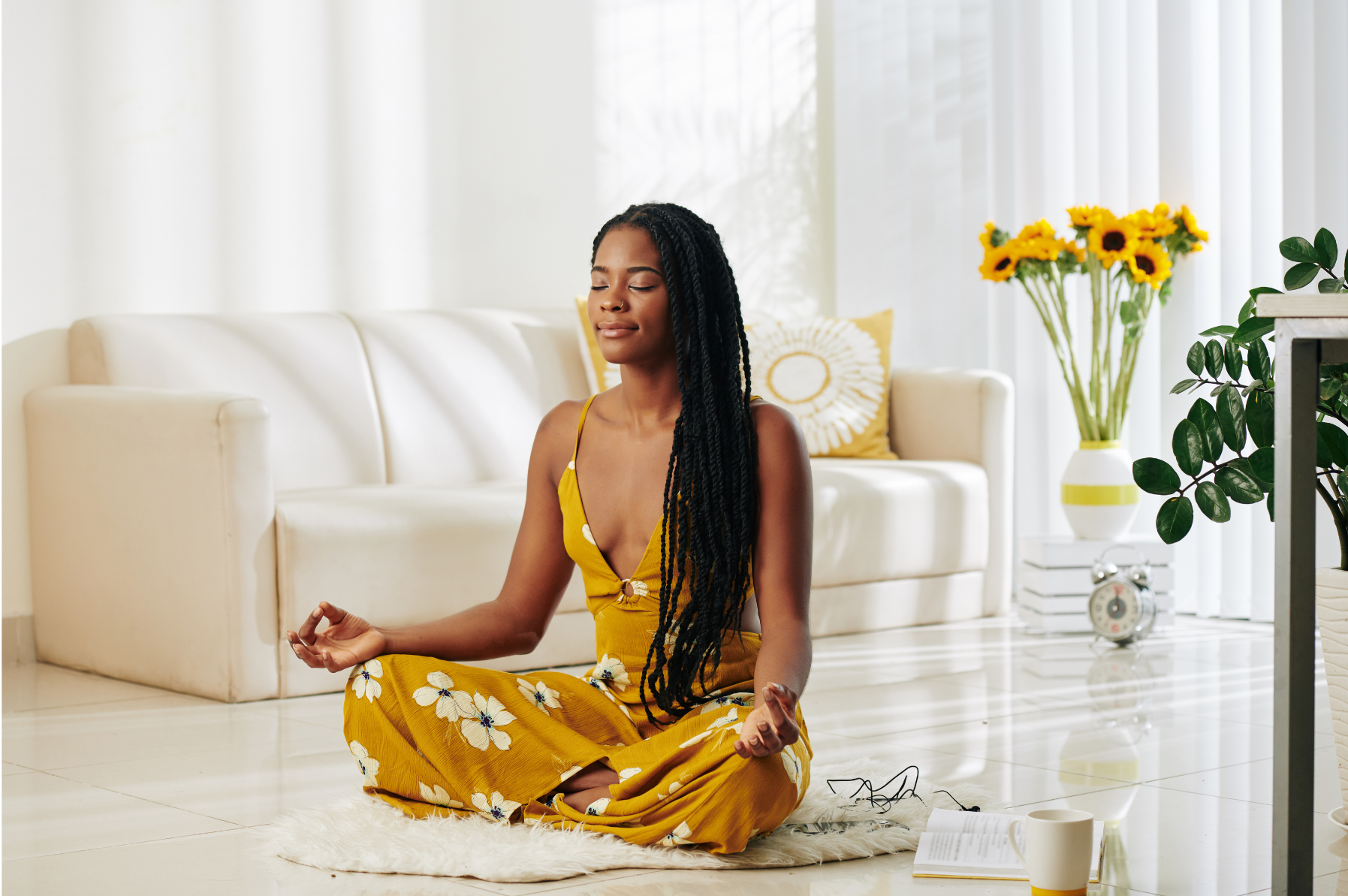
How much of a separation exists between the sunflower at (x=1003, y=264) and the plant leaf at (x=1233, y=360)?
6.43ft

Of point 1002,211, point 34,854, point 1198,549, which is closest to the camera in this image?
point 34,854

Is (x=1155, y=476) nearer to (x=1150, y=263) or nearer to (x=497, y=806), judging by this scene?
(x=497, y=806)

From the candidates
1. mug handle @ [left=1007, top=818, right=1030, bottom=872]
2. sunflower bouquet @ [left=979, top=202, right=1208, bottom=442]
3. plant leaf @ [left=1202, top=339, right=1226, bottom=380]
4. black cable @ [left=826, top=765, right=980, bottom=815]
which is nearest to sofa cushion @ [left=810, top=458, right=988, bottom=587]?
sunflower bouquet @ [left=979, top=202, right=1208, bottom=442]

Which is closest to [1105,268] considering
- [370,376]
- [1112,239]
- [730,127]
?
[1112,239]

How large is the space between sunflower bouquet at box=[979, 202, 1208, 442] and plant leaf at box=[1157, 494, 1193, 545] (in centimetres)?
188

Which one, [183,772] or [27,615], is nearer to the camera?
[183,772]

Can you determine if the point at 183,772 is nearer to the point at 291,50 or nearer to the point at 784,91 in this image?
the point at 291,50

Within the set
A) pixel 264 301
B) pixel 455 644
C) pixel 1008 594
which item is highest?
pixel 264 301

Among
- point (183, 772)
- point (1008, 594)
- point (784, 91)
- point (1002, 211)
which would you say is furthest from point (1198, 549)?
point (183, 772)

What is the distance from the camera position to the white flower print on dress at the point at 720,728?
1.82 m

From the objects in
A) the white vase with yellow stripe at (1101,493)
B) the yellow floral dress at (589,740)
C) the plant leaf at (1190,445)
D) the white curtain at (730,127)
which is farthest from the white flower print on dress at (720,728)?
the white curtain at (730,127)

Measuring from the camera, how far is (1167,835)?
1991mm

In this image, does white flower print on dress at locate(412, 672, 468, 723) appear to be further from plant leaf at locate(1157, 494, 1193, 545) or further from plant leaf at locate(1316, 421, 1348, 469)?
plant leaf at locate(1316, 421, 1348, 469)

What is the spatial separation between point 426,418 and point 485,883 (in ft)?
7.05
